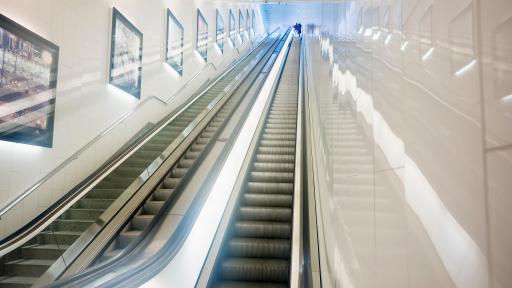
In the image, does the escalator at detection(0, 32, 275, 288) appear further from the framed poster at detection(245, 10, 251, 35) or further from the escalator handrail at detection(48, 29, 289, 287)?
the framed poster at detection(245, 10, 251, 35)

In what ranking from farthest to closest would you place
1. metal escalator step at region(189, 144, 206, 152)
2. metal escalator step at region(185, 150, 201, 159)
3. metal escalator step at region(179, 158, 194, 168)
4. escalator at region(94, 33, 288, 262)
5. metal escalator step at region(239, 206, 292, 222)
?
metal escalator step at region(189, 144, 206, 152)
metal escalator step at region(185, 150, 201, 159)
metal escalator step at region(179, 158, 194, 168)
metal escalator step at region(239, 206, 292, 222)
escalator at region(94, 33, 288, 262)

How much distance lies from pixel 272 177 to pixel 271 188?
0.30 m

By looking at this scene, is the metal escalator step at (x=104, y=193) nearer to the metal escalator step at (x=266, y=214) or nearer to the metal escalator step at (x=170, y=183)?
the metal escalator step at (x=170, y=183)

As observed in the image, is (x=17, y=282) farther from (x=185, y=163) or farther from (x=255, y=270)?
(x=185, y=163)

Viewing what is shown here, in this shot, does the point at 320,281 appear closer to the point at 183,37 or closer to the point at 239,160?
the point at 239,160

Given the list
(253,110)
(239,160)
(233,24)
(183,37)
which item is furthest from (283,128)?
(233,24)

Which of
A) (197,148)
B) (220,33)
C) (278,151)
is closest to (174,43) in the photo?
(197,148)

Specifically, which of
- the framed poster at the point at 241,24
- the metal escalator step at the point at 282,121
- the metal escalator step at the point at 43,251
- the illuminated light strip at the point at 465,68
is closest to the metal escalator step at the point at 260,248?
the metal escalator step at the point at 43,251

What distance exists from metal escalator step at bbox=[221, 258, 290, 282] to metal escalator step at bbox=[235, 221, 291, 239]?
47cm

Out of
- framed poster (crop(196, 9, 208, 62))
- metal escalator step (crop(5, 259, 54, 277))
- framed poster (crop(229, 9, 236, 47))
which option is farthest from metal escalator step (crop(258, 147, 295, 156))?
framed poster (crop(229, 9, 236, 47))

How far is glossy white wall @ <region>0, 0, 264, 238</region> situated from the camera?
4258mm

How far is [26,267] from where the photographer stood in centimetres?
328

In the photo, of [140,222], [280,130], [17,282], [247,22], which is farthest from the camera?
[247,22]

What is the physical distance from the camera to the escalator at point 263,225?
3576mm
